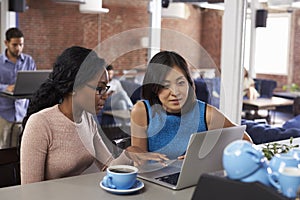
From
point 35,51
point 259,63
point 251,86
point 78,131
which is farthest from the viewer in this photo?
point 259,63

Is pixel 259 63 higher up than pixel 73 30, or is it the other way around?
pixel 73 30

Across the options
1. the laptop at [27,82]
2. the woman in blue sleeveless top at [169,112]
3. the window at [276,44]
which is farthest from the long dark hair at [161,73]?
the window at [276,44]

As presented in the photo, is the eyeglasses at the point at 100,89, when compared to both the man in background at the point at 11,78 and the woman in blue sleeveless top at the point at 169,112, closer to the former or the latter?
the woman in blue sleeveless top at the point at 169,112

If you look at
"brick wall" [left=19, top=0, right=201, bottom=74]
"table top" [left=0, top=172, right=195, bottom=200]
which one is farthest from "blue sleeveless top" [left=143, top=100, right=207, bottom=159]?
"brick wall" [left=19, top=0, right=201, bottom=74]

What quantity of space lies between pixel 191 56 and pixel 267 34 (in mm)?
9405

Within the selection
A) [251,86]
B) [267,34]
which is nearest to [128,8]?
[267,34]

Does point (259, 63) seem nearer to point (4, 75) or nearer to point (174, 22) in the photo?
point (174, 22)

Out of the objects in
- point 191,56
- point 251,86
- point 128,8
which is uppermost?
point 128,8

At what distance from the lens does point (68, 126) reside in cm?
193

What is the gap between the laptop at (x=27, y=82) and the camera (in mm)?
4492

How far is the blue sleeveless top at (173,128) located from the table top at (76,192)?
499mm

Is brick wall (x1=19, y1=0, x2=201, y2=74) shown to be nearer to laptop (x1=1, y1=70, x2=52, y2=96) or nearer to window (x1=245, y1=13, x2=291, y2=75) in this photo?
window (x1=245, y1=13, x2=291, y2=75)

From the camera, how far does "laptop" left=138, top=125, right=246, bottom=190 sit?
58.1 inches

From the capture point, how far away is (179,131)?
213 centimetres
